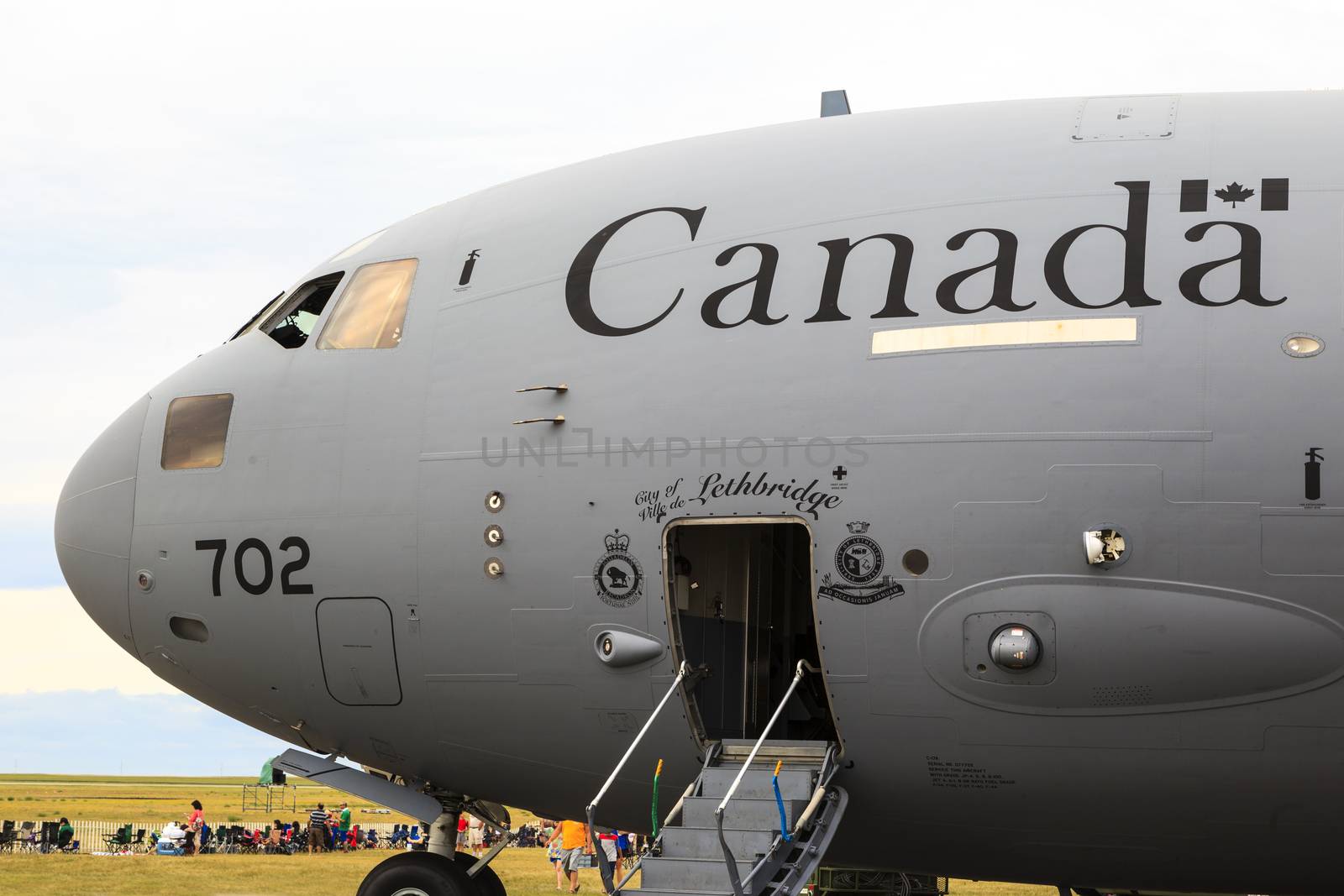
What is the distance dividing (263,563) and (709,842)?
4.33 m

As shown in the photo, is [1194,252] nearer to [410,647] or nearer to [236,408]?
[410,647]

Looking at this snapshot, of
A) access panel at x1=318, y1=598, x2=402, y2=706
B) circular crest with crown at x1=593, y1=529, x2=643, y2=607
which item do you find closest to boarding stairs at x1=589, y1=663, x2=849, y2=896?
circular crest with crown at x1=593, y1=529, x2=643, y2=607

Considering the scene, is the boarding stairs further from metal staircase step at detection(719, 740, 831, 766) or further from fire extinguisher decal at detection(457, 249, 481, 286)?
fire extinguisher decal at detection(457, 249, 481, 286)

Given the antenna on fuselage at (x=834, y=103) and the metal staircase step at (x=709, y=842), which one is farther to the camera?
the antenna on fuselage at (x=834, y=103)

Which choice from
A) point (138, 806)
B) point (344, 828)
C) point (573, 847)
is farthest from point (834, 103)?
point (138, 806)

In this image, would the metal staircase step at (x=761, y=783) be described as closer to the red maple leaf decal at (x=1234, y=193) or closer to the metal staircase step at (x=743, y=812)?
the metal staircase step at (x=743, y=812)

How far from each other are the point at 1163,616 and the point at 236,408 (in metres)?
7.58

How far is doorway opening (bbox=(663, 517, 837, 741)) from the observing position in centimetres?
1088

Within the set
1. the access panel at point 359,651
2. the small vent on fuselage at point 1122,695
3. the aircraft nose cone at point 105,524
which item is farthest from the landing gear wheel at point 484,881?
the small vent on fuselage at point 1122,695

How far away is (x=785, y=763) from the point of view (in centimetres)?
1055

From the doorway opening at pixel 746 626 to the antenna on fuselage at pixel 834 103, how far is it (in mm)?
3949

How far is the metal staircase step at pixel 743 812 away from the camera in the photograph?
10023 millimetres

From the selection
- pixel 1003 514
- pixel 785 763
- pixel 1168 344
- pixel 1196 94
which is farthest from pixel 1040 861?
pixel 1196 94

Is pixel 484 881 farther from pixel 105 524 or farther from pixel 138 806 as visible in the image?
pixel 138 806
